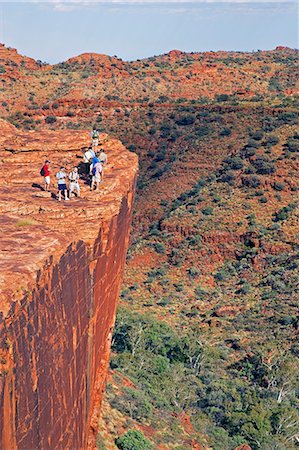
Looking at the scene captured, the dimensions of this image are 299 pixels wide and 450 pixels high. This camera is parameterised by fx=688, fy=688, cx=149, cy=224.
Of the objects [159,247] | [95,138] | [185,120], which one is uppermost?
[185,120]

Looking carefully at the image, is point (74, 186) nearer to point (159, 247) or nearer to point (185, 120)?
point (159, 247)

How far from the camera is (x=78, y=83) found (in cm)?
9800

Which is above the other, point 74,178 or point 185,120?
point 185,120

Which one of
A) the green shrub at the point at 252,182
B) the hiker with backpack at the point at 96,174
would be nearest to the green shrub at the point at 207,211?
the green shrub at the point at 252,182

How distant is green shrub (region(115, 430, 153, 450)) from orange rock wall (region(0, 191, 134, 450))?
9.08 metres

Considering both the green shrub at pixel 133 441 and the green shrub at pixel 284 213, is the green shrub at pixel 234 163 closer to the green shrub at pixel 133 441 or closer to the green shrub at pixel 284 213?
the green shrub at pixel 284 213

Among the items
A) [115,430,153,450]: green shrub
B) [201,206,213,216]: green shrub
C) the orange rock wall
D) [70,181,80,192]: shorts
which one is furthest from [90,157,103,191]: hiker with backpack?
[201,206,213,216]: green shrub

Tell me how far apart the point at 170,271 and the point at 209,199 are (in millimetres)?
8970

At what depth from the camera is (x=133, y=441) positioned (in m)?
25.1

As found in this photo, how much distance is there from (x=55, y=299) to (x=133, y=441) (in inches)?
630

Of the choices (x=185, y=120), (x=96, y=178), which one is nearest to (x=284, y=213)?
(x=185, y=120)

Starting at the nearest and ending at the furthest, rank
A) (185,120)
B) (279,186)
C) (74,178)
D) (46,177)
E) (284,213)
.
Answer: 1. (74,178)
2. (46,177)
3. (284,213)
4. (279,186)
5. (185,120)

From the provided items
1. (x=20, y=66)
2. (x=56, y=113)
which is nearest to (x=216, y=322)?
(x=56, y=113)

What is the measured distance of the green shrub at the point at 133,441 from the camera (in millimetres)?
24703
